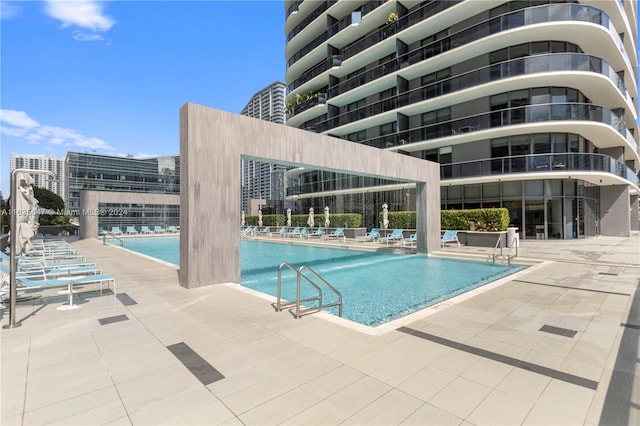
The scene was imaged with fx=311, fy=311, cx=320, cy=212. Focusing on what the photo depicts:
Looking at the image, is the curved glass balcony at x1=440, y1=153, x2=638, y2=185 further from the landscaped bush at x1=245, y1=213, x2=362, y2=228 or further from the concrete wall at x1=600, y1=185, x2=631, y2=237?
the landscaped bush at x1=245, y1=213, x2=362, y2=228

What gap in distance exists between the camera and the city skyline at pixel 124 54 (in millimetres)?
9339

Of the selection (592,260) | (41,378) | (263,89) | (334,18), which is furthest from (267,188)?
(41,378)

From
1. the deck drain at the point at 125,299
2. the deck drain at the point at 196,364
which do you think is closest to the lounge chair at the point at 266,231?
the deck drain at the point at 125,299

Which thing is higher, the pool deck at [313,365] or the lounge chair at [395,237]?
the lounge chair at [395,237]

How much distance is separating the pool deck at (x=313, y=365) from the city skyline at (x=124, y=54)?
209 inches

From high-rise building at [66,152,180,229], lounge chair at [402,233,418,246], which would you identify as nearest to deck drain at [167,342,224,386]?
lounge chair at [402,233,418,246]

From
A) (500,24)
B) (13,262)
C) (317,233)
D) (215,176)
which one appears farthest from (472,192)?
(13,262)

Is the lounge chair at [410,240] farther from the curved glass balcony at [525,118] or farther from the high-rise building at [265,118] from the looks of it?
the high-rise building at [265,118]

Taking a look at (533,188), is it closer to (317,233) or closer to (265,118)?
(317,233)

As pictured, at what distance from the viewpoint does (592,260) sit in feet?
38.1

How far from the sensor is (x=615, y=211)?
78.5 ft

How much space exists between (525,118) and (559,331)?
1795 centimetres

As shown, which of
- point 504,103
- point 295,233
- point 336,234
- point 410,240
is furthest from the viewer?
point 295,233

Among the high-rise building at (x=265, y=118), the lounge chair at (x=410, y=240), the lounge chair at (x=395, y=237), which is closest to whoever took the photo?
the lounge chair at (x=410, y=240)
